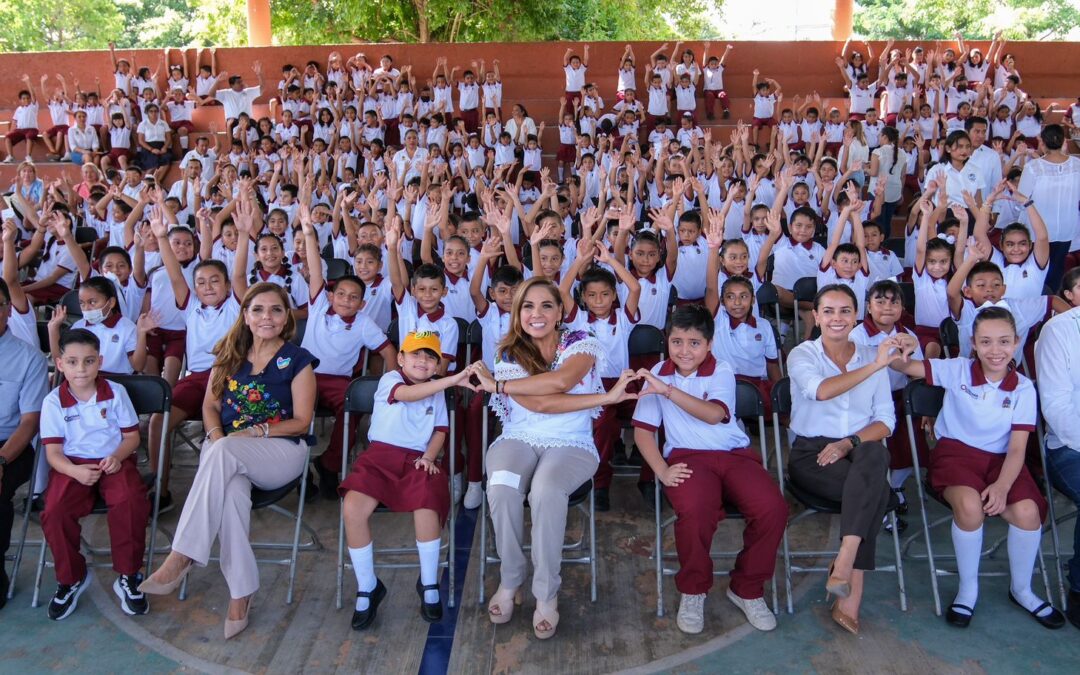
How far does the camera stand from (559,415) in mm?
3506

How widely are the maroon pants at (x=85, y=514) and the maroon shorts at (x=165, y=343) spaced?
168 cm

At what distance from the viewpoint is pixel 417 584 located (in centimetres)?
346

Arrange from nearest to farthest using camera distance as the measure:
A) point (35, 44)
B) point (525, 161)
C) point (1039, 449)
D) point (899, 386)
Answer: point (1039, 449), point (899, 386), point (525, 161), point (35, 44)

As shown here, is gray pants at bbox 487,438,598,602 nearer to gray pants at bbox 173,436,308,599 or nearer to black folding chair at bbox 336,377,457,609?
black folding chair at bbox 336,377,457,609

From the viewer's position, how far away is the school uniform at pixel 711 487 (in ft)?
10.5

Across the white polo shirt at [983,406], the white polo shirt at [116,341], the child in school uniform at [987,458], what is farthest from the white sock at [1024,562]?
the white polo shirt at [116,341]

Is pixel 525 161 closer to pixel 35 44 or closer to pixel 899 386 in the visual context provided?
pixel 899 386

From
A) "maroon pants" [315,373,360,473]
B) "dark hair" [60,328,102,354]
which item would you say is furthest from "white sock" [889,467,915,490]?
"dark hair" [60,328,102,354]

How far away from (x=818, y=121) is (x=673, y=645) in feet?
32.4

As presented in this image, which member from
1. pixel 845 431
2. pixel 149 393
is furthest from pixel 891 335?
pixel 149 393

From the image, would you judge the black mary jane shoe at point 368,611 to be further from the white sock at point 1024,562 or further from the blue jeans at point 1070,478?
the blue jeans at point 1070,478

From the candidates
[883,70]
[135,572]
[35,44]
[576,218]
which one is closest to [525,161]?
[576,218]

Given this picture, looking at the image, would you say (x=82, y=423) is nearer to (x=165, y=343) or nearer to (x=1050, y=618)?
(x=165, y=343)

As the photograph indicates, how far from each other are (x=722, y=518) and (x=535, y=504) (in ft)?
2.58
